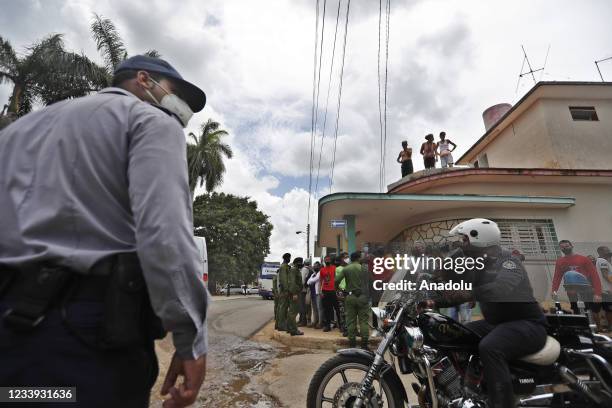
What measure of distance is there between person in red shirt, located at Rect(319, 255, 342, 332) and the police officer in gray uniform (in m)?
6.84

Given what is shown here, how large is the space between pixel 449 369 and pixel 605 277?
5.55 m

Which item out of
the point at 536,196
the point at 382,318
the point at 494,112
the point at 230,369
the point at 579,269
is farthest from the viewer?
the point at 494,112

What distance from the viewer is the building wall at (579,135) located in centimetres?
1198

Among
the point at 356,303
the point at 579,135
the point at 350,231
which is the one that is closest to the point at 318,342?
the point at 356,303

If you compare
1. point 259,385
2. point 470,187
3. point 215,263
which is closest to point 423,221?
point 470,187

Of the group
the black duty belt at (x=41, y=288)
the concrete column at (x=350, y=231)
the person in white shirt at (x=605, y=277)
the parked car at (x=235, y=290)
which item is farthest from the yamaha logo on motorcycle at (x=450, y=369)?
the parked car at (x=235, y=290)

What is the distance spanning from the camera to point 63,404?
82cm

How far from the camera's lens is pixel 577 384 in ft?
7.94

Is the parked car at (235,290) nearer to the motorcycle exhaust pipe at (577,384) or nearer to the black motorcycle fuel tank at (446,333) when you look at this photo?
the black motorcycle fuel tank at (446,333)

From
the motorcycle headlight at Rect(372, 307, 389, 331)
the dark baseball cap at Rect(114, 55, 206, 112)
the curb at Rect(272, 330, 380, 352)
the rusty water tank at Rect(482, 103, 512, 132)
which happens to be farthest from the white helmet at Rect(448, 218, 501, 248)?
the rusty water tank at Rect(482, 103, 512, 132)

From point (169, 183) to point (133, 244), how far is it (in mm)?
225

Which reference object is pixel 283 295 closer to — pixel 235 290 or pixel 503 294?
pixel 503 294

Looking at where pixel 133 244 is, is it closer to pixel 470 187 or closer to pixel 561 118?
pixel 470 187

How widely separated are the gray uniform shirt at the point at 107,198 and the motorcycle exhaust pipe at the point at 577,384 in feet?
9.34
